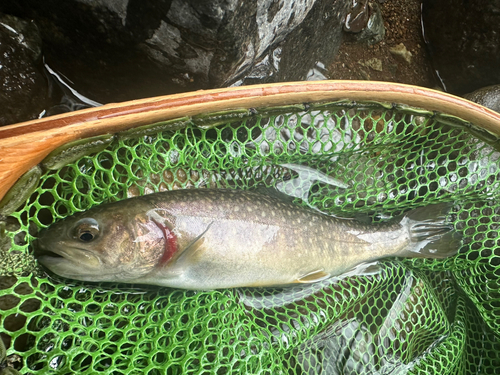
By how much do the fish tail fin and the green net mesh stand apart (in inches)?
3.3

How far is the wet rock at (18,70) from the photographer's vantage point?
225cm

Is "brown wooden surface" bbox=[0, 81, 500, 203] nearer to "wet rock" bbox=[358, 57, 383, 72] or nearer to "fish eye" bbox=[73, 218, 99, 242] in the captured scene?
"fish eye" bbox=[73, 218, 99, 242]

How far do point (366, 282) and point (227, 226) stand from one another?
1269 mm

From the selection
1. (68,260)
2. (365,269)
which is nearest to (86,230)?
(68,260)

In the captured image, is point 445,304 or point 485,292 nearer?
point 485,292

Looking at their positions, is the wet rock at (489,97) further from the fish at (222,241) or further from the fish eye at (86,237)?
the fish eye at (86,237)

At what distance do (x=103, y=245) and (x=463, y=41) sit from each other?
3.94 m

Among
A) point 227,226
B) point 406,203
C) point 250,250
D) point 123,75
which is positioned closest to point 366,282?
point 406,203

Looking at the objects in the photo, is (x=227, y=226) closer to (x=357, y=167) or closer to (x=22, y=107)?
(x=357, y=167)

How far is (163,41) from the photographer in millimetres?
2174

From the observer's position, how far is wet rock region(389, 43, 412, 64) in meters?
3.78

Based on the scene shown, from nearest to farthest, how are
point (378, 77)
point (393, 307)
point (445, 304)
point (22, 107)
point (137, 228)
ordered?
1. point (137, 228)
2. point (22, 107)
3. point (393, 307)
4. point (445, 304)
5. point (378, 77)

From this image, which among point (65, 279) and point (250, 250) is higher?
point (250, 250)

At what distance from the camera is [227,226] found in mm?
2043
